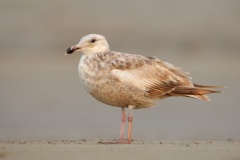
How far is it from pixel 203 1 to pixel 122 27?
5352mm

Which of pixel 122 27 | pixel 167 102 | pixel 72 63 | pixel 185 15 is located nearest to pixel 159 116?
pixel 167 102

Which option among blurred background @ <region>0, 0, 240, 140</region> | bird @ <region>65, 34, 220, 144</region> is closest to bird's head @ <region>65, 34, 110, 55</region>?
bird @ <region>65, 34, 220, 144</region>

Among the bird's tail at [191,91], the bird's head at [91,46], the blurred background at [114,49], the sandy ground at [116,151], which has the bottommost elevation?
the sandy ground at [116,151]

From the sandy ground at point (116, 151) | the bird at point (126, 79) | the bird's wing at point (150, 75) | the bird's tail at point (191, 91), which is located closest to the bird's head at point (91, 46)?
the bird at point (126, 79)

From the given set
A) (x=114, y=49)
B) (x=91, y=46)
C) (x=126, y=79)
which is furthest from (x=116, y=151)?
(x=114, y=49)

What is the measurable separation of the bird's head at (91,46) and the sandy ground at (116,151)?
173cm

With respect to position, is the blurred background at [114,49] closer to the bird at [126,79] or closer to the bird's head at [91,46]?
the bird at [126,79]

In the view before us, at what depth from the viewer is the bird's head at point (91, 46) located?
11688mm

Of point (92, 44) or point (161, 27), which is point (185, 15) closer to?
point (161, 27)

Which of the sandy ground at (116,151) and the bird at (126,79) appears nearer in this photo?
the sandy ground at (116,151)

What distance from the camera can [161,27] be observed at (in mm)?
29500

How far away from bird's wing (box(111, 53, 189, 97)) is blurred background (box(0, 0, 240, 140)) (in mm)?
1904

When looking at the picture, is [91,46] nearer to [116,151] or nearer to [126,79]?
[126,79]

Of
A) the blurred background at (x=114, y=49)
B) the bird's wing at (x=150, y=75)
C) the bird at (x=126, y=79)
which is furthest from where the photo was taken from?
the blurred background at (x=114, y=49)
